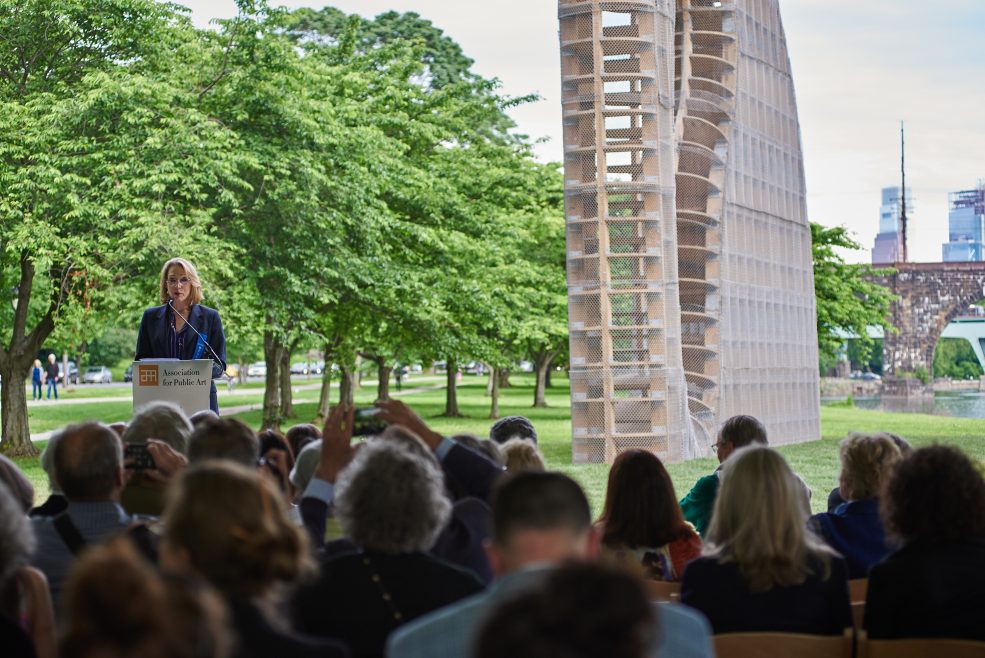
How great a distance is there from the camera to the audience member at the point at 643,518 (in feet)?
15.4

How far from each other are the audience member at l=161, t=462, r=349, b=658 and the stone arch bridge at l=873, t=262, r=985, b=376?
7513 centimetres

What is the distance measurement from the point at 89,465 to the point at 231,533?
170 cm

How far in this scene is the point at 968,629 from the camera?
366 cm

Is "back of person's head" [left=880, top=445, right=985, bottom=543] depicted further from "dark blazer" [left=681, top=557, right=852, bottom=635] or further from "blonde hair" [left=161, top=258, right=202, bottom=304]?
"blonde hair" [left=161, top=258, right=202, bottom=304]

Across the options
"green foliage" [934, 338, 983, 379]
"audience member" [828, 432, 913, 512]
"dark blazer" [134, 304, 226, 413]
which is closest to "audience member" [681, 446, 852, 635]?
"audience member" [828, 432, 913, 512]

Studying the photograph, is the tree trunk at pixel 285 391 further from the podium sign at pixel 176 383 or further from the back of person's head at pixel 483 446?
the back of person's head at pixel 483 446

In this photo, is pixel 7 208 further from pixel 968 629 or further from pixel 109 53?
pixel 968 629

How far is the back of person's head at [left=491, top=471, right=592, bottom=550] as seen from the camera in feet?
8.11

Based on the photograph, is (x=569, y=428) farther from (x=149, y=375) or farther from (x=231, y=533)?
(x=231, y=533)

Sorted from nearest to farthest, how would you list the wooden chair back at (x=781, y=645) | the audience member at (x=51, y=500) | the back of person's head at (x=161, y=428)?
the wooden chair back at (x=781, y=645), the audience member at (x=51, y=500), the back of person's head at (x=161, y=428)

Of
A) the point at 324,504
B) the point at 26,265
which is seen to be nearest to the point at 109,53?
the point at 26,265

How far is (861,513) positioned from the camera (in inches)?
205

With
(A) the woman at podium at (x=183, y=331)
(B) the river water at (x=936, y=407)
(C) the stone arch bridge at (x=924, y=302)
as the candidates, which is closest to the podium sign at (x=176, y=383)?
(A) the woman at podium at (x=183, y=331)

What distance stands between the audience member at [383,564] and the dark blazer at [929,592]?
1.29 meters
